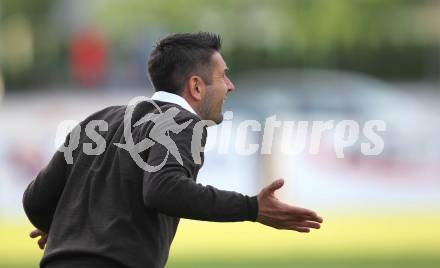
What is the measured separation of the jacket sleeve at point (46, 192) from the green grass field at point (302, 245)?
6.99 m

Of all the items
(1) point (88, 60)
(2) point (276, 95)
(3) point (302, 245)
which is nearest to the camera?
(3) point (302, 245)

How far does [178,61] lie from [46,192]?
0.86m

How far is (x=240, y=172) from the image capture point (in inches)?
703

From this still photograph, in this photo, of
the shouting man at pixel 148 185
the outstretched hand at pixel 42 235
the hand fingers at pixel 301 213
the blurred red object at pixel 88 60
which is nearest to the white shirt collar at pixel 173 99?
the shouting man at pixel 148 185

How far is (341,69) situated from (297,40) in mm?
1994

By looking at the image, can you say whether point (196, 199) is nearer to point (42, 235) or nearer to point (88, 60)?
point (42, 235)

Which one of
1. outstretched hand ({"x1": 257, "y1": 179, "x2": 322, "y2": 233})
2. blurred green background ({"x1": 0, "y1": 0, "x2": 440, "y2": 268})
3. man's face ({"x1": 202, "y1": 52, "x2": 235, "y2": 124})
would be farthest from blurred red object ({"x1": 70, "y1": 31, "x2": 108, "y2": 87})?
outstretched hand ({"x1": 257, "y1": 179, "x2": 322, "y2": 233})

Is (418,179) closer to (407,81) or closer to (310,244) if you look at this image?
(310,244)

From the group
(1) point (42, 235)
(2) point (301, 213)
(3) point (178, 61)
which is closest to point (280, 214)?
(2) point (301, 213)

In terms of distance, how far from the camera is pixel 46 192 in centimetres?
532

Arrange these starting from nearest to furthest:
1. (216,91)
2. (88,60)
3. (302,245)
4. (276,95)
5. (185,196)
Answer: (185,196), (216,91), (302,245), (276,95), (88,60)

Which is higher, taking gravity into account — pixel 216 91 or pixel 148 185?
pixel 216 91

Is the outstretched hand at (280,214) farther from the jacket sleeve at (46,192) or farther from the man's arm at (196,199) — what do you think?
the jacket sleeve at (46,192)

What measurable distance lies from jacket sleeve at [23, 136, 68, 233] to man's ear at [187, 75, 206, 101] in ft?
2.17
